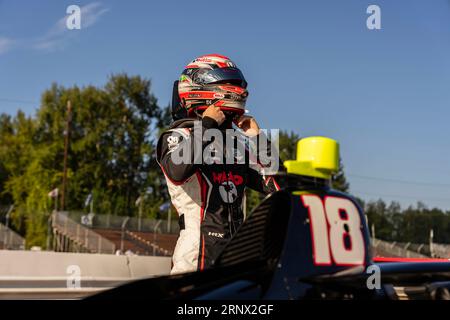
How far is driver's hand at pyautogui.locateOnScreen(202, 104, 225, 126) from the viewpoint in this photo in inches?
141

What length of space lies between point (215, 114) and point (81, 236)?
122ft

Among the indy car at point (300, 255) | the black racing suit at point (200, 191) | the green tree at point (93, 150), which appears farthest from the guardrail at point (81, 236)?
the indy car at point (300, 255)

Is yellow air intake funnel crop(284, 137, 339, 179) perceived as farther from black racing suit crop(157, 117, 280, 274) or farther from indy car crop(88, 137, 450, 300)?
black racing suit crop(157, 117, 280, 274)

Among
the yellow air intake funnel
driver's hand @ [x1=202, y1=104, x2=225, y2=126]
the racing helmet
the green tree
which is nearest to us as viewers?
the yellow air intake funnel

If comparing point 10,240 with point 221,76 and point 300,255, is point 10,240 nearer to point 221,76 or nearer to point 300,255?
point 221,76

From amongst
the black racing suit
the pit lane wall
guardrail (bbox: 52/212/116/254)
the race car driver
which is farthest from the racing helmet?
guardrail (bbox: 52/212/116/254)

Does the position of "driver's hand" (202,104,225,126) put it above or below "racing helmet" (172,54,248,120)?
below

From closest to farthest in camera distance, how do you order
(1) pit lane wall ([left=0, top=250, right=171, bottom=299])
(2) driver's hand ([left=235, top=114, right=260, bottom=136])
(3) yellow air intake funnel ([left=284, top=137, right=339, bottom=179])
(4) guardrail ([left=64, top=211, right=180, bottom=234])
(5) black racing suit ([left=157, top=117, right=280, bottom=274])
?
(3) yellow air intake funnel ([left=284, top=137, right=339, bottom=179]), (5) black racing suit ([left=157, top=117, right=280, bottom=274]), (2) driver's hand ([left=235, top=114, right=260, bottom=136]), (1) pit lane wall ([left=0, top=250, right=171, bottom=299]), (4) guardrail ([left=64, top=211, right=180, bottom=234])

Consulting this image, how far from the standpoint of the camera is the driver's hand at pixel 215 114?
3.57 m

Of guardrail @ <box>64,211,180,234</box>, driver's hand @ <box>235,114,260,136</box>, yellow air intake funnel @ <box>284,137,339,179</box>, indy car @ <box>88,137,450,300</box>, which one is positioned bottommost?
guardrail @ <box>64,211,180,234</box>

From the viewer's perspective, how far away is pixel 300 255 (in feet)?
7.75

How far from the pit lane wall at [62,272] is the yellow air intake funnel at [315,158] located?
29.0 feet

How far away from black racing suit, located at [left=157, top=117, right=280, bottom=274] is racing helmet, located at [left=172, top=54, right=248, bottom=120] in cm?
17
